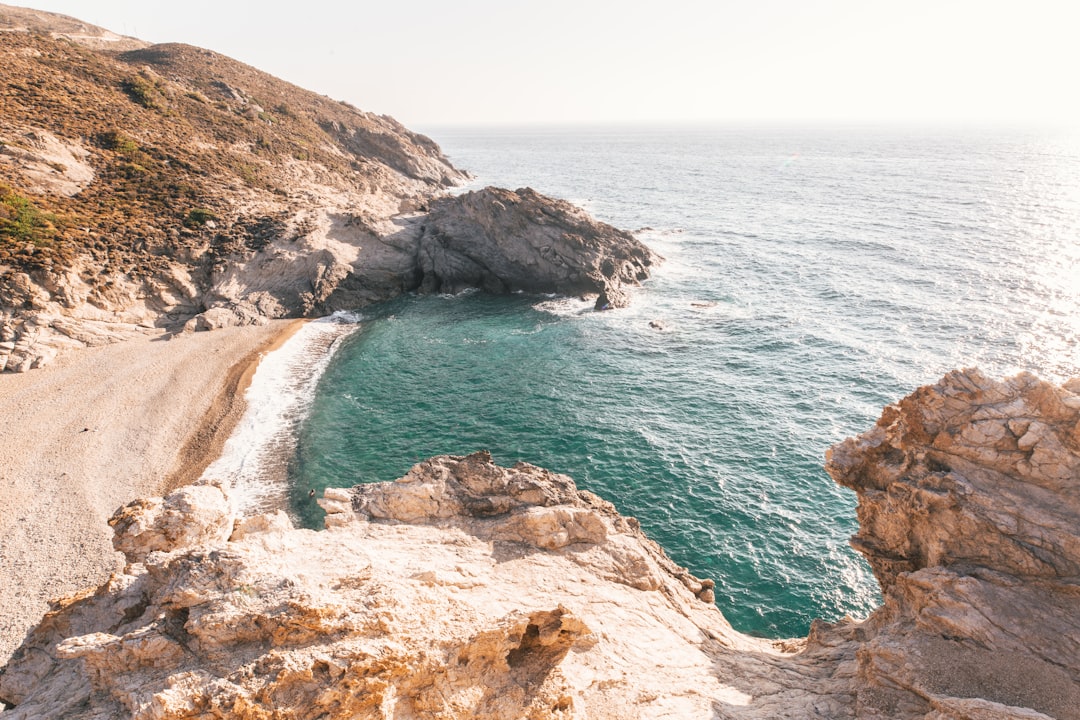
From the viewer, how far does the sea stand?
29.2 meters

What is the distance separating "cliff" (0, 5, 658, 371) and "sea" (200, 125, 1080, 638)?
5624mm

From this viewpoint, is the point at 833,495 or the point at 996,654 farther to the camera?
the point at 833,495

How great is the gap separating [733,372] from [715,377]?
187 centimetres

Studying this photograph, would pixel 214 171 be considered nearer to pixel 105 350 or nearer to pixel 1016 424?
pixel 105 350

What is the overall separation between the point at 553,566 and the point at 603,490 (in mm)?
12722

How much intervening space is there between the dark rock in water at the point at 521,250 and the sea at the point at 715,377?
3223mm

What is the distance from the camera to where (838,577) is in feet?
85.0

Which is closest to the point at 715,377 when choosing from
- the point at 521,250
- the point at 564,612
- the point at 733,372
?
the point at 733,372

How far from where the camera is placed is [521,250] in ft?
211

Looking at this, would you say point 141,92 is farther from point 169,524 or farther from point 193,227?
point 169,524

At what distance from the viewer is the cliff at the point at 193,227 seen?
46.2 metres

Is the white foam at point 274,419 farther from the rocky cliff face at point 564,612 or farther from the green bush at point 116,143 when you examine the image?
the green bush at point 116,143

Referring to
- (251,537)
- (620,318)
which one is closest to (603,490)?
(251,537)

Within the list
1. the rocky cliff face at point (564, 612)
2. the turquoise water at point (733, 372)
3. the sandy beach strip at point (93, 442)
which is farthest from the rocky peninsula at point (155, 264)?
the rocky cliff face at point (564, 612)
